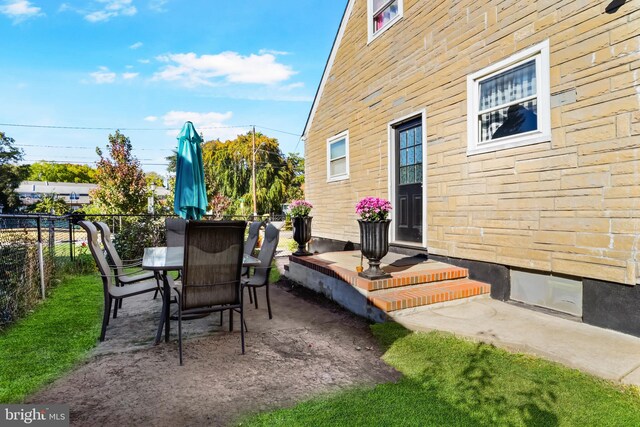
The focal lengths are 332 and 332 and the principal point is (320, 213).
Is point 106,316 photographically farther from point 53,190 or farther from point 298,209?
point 53,190

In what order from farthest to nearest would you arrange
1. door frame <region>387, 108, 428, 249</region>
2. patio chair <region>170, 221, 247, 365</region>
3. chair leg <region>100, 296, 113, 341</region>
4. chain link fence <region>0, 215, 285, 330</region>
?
door frame <region>387, 108, 428, 249</region>
chain link fence <region>0, 215, 285, 330</region>
chair leg <region>100, 296, 113, 341</region>
patio chair <region>170, 221, 247, 365</region>

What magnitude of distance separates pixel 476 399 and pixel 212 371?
179 centimetres

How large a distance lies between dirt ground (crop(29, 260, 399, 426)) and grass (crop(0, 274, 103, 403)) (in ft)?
0.49

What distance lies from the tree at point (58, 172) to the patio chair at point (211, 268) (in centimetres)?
6924

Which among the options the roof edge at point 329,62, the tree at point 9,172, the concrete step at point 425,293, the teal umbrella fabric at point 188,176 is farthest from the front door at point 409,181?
the tree at point 9,172

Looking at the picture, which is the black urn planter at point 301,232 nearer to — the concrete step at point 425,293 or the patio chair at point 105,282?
the concrete step at point 425,293

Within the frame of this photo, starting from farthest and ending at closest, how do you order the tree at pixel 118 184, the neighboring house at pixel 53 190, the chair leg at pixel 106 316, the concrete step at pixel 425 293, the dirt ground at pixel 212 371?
1. the neighboring house at pixel 53 190
2. the tree at pixel 118 184
3. the concrete step at pixel 425 293
4. the chair leg at pixel 106 316
5. the dirt ground at pixel 212 371

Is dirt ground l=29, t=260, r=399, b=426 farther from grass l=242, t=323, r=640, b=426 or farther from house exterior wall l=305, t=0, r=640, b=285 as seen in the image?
house exterior wall l=305, t=0, r=640, b=285

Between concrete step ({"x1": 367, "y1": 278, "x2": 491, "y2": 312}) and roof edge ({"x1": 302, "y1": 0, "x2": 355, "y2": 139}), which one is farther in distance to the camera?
roof edge ({"x1": 302, "y1": 0, "x2": 355, "y2": 139})

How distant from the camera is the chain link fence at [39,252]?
12.3 ft

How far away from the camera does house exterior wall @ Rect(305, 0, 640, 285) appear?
2.92m

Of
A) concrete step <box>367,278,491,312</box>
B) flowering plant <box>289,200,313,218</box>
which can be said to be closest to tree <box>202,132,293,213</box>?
flowering plant <box>289,200,313,218</box>

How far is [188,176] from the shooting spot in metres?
4.77

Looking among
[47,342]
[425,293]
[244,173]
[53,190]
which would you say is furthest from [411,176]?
[53,190]
